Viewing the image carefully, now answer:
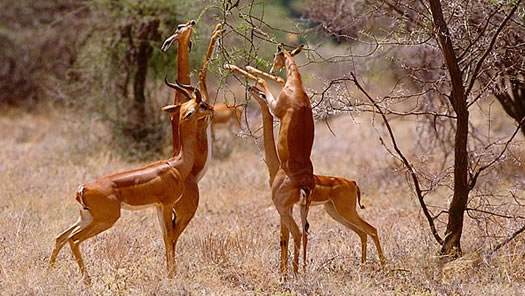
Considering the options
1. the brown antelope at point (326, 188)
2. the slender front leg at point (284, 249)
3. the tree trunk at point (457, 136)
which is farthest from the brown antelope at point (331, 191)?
the tree trunk at point (457, 136)

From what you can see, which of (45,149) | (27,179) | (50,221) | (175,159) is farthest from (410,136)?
(175,159)

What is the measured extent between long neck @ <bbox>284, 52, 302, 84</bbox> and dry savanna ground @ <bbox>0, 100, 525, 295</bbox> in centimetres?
62

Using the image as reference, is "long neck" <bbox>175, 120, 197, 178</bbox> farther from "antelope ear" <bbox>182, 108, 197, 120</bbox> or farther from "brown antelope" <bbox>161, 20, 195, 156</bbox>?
"brown antelope" <bbox>161, 20, 195, 156</bbox>

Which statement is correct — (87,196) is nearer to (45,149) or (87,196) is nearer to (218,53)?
(218,53)

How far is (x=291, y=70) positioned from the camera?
621cm

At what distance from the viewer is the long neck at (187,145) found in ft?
20.5

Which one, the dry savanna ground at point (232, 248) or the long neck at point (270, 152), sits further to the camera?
the long neck at point (270, 152)

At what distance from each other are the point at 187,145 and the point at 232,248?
1.12 metres

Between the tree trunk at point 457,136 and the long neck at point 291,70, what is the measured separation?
0.99 metres

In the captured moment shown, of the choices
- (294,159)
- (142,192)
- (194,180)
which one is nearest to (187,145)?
(194,180)

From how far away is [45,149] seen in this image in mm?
13617

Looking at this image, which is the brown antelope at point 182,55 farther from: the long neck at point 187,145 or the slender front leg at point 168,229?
the slender front leg at point 168,229

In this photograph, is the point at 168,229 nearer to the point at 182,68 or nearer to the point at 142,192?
the point at 142,192

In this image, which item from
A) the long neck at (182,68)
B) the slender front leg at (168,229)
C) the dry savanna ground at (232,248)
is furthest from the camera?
the long neck at (182,68)
